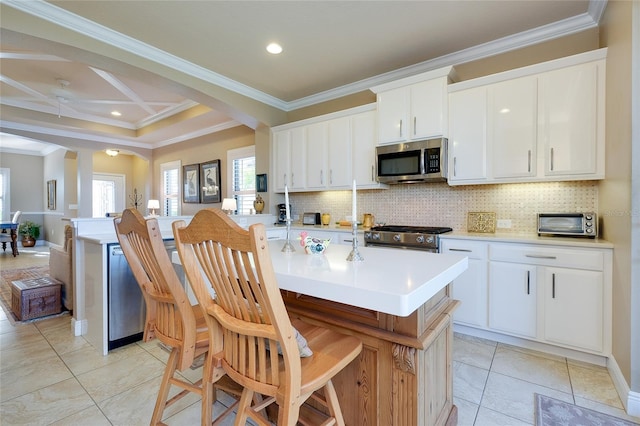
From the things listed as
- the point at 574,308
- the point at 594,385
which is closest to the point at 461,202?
the point at 574,308

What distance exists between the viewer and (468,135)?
9.48 feet

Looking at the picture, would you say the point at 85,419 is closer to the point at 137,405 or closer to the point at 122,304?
the point at 137,405

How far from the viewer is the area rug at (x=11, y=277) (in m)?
3.55

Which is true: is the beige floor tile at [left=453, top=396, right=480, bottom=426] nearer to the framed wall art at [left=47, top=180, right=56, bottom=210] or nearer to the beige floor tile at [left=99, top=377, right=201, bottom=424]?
the beige floor tile at [left=99, top=377, right=201, bottom=424]

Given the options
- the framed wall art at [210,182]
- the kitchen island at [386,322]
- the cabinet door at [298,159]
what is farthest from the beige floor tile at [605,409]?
the framed wall art at [210,182]

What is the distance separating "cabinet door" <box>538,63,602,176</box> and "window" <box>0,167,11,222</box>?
12.4 m

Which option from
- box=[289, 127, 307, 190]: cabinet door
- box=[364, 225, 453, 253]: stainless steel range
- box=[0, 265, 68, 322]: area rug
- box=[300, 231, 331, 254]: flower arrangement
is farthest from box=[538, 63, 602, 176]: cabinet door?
box=[0, 265, 68, 322]: area rug

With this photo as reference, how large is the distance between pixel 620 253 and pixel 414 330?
1802 millimetres

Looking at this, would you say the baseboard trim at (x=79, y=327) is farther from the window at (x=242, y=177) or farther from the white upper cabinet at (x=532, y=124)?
the white upper cabinet at (x=532, y=124)

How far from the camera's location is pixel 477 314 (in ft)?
8.82

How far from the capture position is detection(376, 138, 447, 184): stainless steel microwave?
2982mm

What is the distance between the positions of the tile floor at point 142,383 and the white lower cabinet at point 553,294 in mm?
203

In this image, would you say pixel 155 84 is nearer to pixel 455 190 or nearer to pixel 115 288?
pixel 115 288

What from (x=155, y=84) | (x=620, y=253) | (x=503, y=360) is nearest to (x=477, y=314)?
(x=503, y=360)
